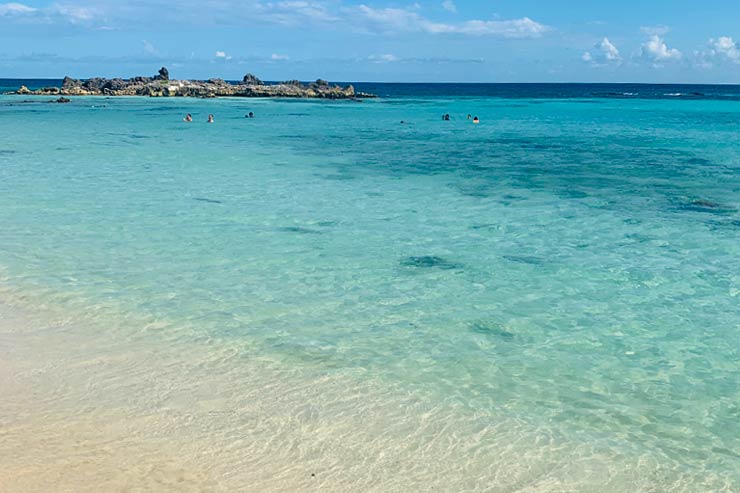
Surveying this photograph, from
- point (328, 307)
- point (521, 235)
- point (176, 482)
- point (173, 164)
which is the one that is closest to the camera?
point (176, 482)

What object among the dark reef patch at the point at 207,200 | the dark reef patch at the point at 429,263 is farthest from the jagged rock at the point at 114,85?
the dark reef patch at the point at 429,263

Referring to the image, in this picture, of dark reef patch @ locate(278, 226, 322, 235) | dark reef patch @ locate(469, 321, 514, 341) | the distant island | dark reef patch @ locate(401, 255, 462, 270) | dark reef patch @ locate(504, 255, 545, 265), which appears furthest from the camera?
the distant island

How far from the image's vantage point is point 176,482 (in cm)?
632

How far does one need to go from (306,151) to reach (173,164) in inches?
296

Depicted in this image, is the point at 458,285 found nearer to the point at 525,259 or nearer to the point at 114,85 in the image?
the point at 525,259

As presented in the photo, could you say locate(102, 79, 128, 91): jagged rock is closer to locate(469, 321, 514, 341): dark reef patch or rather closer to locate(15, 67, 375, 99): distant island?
locate(15, 67, 375, 99): distant island

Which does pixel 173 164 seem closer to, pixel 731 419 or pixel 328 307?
pixel 328 307

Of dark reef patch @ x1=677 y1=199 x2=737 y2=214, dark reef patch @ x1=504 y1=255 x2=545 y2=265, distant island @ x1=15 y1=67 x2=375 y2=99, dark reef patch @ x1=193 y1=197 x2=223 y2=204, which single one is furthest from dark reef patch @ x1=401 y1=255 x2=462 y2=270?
distant island @ x1=15 y1=67 x2=375 y2=99

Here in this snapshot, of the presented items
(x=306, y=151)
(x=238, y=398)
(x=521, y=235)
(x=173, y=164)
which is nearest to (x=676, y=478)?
(x=238, y=398)

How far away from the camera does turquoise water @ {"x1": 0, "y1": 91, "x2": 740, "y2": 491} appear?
7680 millimetres

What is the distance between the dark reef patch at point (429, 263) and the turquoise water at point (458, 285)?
0.07 meters

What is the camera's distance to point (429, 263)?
13914 mm

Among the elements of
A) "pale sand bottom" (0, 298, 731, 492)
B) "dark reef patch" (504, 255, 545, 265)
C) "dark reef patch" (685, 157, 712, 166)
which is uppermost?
"dark reef patch" (685, 157, 712, 166)

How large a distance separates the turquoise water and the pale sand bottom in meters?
0.06
